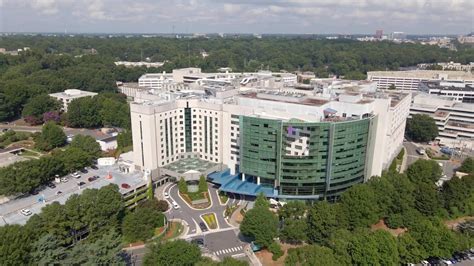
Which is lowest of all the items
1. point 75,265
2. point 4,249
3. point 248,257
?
point 248,257

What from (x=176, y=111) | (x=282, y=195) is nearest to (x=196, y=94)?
(x=176, y=111)

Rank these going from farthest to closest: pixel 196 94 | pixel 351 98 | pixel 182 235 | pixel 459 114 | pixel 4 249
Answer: pixel 459 114 → pixel 196 94 → pixel 351 98 → pixel 182 235 → pixel 4 249

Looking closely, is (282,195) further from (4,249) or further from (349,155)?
(4,249)

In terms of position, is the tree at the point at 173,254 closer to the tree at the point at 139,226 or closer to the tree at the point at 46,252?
the tree at the point at 139,226

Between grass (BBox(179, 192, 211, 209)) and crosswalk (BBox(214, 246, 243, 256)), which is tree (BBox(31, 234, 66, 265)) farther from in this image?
grass (BBox(179, 192, 211, 209))

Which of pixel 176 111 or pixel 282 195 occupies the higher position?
pixel 176 111

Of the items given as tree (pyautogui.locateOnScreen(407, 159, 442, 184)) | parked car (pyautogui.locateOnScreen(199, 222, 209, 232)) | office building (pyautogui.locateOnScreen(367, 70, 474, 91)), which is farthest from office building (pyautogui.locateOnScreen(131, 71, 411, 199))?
office building (pyautogui.locateOnScreen(367, 70, 474, 91))
